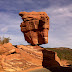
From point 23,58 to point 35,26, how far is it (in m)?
4.72

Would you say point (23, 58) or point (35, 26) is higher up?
point (35, 26)

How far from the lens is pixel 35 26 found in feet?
47.6

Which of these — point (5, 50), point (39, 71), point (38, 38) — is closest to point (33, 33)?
point (38, 38)

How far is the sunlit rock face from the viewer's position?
1440 cm

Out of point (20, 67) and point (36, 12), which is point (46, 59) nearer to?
point (20, 67)

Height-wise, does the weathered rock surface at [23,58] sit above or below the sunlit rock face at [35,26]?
below

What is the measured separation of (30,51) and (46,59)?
212 cm

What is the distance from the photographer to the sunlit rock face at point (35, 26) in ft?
47.2

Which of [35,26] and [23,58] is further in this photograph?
[35,26]

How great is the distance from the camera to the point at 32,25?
1454 cm

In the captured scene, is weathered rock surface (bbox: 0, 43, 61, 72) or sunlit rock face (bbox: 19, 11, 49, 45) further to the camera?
sunlit rock face (bbox: 19, 11, 49, 45)

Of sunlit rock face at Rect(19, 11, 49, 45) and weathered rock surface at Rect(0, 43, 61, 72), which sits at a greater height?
sunlit rock face at Rect(19, 11, 49, 45)

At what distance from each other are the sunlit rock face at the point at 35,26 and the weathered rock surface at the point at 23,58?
1.52 meters

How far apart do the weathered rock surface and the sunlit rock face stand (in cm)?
152
